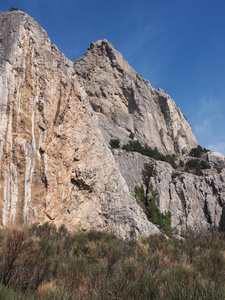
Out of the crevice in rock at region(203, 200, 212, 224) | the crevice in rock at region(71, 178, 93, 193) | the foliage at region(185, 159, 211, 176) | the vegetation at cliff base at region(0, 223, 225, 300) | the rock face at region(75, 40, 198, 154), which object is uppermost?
the rock face at region(75, 40, 198, 154)

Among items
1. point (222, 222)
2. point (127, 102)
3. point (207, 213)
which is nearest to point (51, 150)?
point (207, 213)

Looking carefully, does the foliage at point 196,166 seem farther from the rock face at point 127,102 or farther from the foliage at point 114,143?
the foliage at point 114,143

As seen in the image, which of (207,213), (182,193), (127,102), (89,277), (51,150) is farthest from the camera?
(127,102)

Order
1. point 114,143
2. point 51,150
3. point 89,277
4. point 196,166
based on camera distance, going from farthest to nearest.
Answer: point 196,166
point 114,143
point 51,150
point 89,277

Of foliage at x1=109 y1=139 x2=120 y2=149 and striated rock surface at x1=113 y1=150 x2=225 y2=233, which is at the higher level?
foliage at x1=109 y1=139 x2=120 y2=149

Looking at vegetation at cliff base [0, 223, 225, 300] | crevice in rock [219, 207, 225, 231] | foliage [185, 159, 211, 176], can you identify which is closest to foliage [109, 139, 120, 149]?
foliage [185, 159, 211, 176]

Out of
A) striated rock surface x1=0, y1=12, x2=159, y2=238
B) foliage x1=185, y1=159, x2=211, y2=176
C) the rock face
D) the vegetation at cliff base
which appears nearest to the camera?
the vegetation at cliff base

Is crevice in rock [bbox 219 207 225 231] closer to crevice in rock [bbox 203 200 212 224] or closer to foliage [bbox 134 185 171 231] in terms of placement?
crevice in rock [bbox 203 200 212 224]

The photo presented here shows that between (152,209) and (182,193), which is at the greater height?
(182,193)

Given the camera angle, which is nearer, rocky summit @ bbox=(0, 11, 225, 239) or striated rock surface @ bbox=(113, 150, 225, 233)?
rocky summit @ bbox=(0, 11, 225, 239)

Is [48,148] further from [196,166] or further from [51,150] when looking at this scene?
[196,166]

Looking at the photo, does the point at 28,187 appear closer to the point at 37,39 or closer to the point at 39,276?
the point at 39,276

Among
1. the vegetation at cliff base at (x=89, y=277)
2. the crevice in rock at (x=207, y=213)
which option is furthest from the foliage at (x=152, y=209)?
the vegetation at cliff base at (x=89, y=277)

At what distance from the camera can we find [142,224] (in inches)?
584
